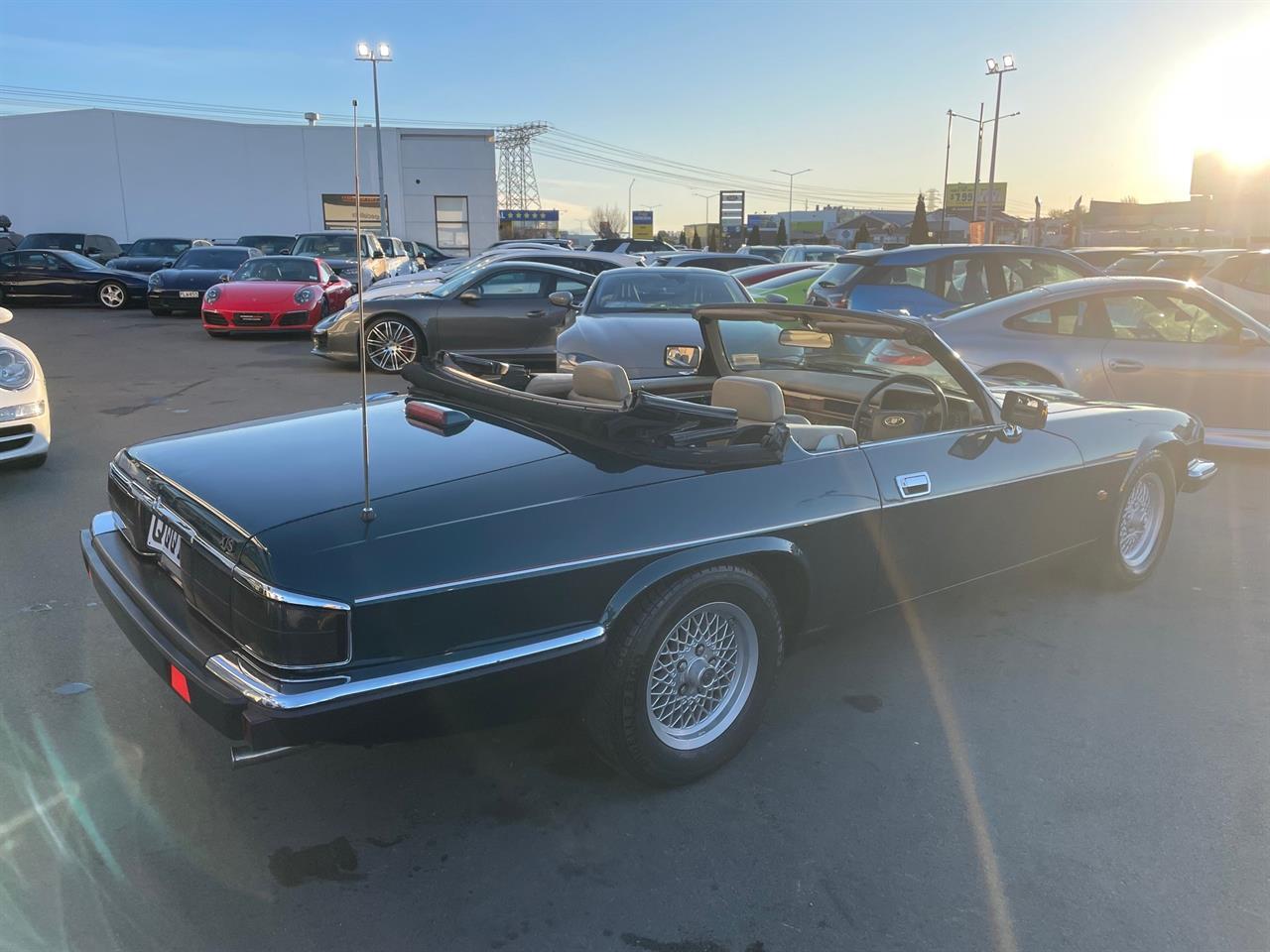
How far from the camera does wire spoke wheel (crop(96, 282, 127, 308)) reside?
19.3 metres

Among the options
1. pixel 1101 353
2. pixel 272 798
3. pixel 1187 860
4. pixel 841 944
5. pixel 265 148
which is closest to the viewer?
pixel 841 944

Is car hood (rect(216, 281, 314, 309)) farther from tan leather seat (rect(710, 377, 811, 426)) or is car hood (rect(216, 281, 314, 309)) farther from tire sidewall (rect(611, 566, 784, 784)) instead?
tire sidewall (rect(611, 566, 784, 784))

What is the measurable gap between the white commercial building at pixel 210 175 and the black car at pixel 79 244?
12642 mm

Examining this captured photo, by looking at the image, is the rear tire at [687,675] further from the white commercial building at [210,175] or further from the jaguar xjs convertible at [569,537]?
the white commercial building at [210,175]

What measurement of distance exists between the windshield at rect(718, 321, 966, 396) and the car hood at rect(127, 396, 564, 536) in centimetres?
173

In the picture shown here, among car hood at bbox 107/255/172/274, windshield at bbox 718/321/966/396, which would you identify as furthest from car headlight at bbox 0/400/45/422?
car hood at bbox 107/255/172/274

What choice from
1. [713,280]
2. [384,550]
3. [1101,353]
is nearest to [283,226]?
[713,280]

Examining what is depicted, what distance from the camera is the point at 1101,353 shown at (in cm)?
693

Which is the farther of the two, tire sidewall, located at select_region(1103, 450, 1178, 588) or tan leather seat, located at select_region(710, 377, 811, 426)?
tire sidewall, located at select_region(1103, 450, 1178, 588)

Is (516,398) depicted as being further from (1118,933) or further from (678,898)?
(1118,933)

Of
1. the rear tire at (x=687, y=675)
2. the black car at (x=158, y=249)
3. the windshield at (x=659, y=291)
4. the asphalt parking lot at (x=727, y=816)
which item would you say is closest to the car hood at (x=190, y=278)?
the black car at (x=158, y=249)

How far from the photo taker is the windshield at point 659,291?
28.4 feet

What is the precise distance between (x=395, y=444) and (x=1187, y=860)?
8.63ft

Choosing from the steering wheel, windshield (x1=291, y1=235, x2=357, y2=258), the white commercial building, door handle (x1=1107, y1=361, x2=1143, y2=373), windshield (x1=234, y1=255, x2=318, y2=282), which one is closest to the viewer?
the steering wheel
